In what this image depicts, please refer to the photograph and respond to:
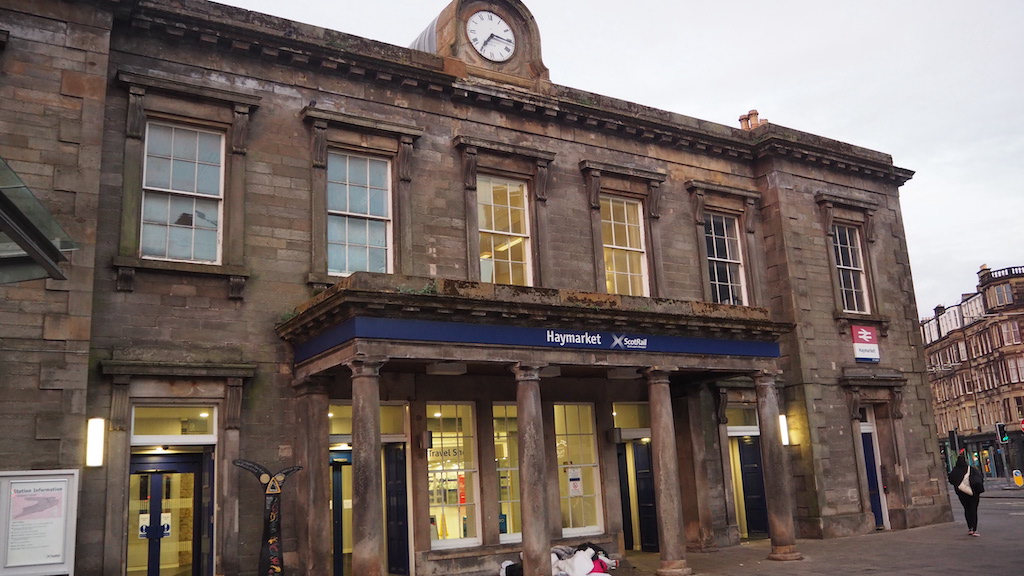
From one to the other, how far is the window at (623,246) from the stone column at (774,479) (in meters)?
3.38

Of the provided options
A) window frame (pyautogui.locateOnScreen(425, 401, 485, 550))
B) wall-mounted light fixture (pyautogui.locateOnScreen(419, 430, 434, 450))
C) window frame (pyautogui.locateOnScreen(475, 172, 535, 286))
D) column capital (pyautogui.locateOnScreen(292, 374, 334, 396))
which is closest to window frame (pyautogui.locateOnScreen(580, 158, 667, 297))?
window frame (pyautogui.locateOnScreen(475, 172, 535, 286))

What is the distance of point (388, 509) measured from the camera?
14.3 metres

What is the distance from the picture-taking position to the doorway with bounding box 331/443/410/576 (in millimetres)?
14000

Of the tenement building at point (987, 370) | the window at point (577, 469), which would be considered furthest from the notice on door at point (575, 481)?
the tenement building at point (987, 370)

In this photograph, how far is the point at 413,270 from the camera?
14.8 m

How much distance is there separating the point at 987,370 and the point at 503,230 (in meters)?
64.5

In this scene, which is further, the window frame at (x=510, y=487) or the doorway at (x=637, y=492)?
the doorway at (x=637, y=492)

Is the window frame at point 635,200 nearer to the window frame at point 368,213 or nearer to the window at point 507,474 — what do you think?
the window at point 507,474

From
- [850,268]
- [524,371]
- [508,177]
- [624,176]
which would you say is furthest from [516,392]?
[850,268]

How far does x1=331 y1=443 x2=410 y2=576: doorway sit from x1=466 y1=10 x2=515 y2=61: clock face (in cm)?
805

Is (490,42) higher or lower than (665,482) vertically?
higher

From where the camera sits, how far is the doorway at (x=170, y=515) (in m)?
12.2

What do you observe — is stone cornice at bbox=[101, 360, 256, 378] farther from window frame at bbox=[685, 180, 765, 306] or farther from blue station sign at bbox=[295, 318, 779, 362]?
window frame at bbox=[685, 180, 765, 306]

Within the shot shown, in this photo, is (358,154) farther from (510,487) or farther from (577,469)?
(577,469)
